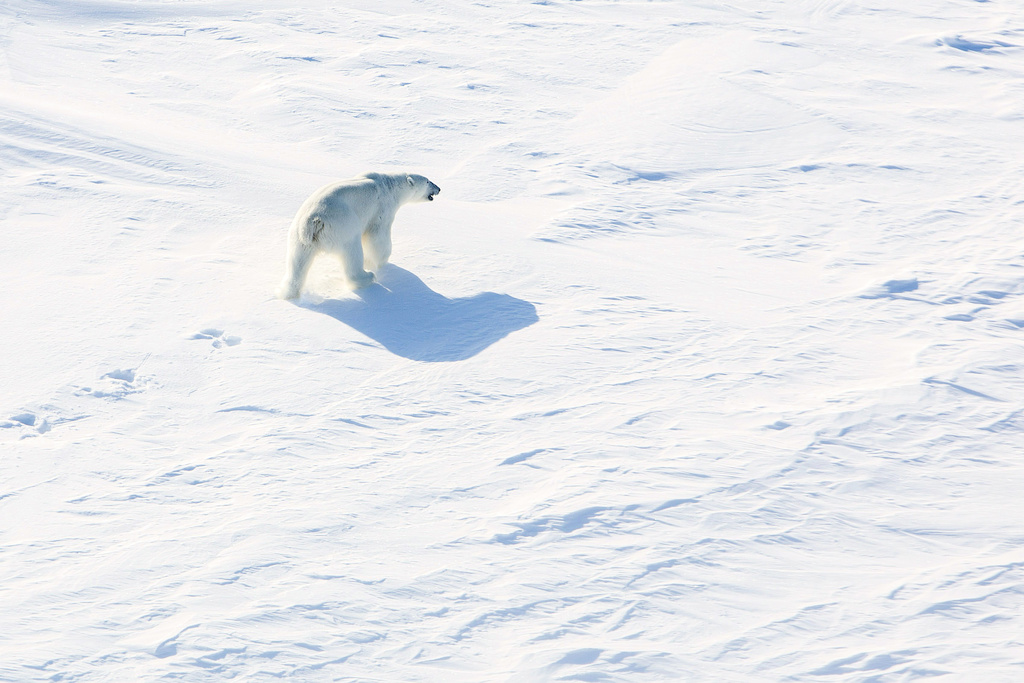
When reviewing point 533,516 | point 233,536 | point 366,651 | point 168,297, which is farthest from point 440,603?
point 168,297

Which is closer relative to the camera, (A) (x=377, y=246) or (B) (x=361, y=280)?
(B) (x=361, y=280)

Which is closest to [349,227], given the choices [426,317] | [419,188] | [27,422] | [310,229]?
[310,229]

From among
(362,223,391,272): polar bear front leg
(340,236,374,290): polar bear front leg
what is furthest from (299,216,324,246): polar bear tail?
(362,223,391,272): polar bear front leg

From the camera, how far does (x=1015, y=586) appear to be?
13.3ft

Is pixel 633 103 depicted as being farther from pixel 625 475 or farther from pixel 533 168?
pixel 625 475

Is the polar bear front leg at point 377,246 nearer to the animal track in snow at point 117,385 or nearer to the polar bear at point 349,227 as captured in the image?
the polar bear at point 349,227

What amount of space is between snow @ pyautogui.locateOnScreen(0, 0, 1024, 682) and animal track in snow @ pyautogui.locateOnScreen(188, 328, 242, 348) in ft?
0.08

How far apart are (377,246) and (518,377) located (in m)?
1.44

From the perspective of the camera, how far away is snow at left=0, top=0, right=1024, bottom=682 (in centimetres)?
385

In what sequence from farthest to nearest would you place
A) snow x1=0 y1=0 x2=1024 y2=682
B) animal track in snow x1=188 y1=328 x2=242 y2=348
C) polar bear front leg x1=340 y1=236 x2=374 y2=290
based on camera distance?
polar bear front leg x1=340 y1=236 x2=374 y2=290 → animal track in snow x1=188 y1=328 x2=242 y2=348 → snow x1=0 y1=0 x2=1024 y2=682

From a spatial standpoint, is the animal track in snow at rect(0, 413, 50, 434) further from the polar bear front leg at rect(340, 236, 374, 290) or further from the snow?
the polar bear front leg at rect(340, 236, 374, 290)

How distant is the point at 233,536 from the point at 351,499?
55 centimetres

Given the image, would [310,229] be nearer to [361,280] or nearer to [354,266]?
[354,266]

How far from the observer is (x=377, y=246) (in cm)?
612
